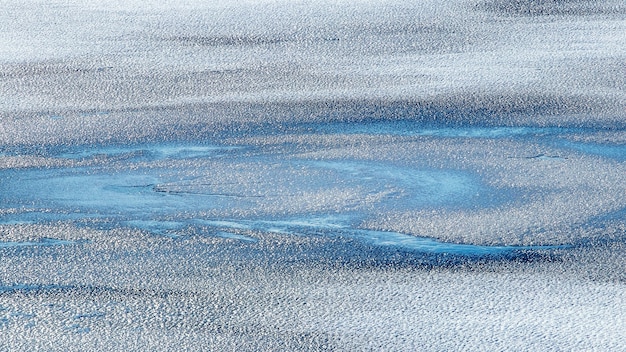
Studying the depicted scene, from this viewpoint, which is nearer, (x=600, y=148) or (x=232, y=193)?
(x=232, y=193)

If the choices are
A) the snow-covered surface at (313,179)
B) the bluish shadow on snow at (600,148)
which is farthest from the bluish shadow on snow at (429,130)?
the bluish shadow on snow at (600,148)

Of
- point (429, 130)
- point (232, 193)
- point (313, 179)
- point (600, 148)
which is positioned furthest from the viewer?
point (429, 130)

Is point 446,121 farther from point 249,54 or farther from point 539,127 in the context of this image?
point 249,54

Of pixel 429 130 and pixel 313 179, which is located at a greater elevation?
pixel 429 130

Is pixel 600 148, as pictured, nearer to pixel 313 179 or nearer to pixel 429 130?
pixel 429 130

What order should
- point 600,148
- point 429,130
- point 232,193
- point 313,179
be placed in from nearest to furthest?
1. point 232,193
2. point 313,179
3. point 600,148
4. point 429,130

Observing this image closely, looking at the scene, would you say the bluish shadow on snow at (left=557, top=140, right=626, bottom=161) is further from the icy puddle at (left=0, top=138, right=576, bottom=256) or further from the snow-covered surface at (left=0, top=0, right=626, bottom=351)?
the icy puddle at (left=0, top=138, right=576, bottom=256)

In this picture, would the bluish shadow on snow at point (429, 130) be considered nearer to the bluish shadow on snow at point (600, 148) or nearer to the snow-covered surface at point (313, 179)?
the snow-covered surface at point (313, 179)

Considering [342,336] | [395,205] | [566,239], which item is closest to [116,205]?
[395,205]

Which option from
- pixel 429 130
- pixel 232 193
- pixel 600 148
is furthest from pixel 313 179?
pixel 600 148
